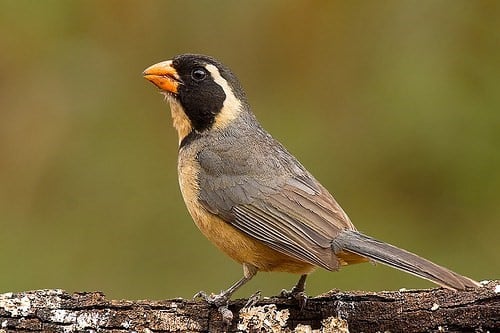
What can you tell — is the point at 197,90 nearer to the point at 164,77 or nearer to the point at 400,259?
the point at 164,77

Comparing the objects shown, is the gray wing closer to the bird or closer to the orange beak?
the bird

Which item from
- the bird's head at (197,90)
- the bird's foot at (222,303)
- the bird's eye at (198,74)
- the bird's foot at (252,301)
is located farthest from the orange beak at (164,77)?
the bird's foot at (252,301)

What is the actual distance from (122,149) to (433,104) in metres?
2.48

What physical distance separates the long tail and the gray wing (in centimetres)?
10

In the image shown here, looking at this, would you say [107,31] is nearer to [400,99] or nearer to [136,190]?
[136,190]

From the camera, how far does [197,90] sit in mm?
8609

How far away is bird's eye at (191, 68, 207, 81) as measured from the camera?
8.59 m

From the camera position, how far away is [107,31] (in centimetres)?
1098

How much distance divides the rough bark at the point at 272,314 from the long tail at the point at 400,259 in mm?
166

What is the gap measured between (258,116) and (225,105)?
1997mm

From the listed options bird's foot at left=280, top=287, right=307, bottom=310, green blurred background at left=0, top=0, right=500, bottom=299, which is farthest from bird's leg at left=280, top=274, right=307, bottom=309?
green blurred background at left=0, top=0, right=500, bottom=299

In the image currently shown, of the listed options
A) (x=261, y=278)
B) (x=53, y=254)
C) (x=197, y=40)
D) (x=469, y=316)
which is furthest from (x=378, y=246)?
(x=197, y=40)

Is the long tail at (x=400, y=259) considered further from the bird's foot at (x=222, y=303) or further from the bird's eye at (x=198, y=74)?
the bird's eye at (x=198, y=74)

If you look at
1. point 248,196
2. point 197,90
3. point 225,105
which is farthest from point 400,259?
point 197,90
